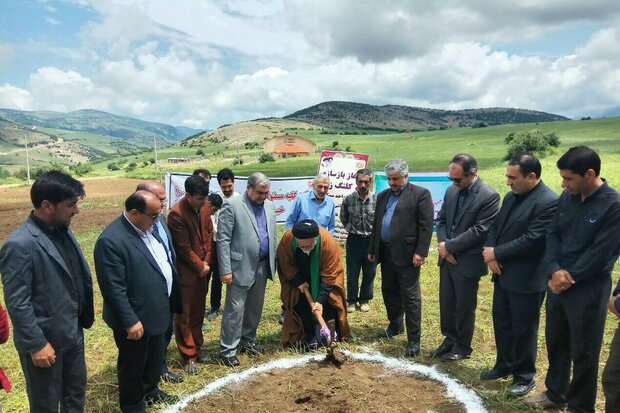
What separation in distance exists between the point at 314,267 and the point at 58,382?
104 inches

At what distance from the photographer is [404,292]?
4848 millimetres

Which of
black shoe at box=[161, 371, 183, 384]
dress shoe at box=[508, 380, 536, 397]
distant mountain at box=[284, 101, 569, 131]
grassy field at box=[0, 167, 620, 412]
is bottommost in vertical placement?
grassy field at box=[0, 167, 620, 412]

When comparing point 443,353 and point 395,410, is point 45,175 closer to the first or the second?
point 395,410

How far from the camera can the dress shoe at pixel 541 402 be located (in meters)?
3.58

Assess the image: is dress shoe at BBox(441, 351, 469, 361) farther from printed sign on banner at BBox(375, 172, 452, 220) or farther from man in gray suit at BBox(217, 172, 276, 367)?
printed sign on banner at BBox(375, 172, 452, 220)

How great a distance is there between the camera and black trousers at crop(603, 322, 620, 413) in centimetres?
284

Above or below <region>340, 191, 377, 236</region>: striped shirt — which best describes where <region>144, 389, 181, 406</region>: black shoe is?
below

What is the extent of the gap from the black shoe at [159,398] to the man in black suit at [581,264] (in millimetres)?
3293

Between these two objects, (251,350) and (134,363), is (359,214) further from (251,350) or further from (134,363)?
(134,363)

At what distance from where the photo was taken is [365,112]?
463ft

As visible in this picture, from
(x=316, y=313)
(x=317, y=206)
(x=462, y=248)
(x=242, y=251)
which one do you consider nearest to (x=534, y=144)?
(x=317, y=206)

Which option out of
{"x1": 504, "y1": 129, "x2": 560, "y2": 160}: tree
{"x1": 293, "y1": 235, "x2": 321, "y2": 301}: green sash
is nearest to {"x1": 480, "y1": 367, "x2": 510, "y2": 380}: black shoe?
{"x1": 293, "y1": 235, "x2": 321, "y2": 301}: green sash

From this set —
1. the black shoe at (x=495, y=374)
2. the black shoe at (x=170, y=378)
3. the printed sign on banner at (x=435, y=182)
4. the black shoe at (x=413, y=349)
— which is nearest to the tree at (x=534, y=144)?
the printed sign on banner at (x=435, y=182)

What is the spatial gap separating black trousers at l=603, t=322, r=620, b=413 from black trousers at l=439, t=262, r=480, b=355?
5.10 ft
